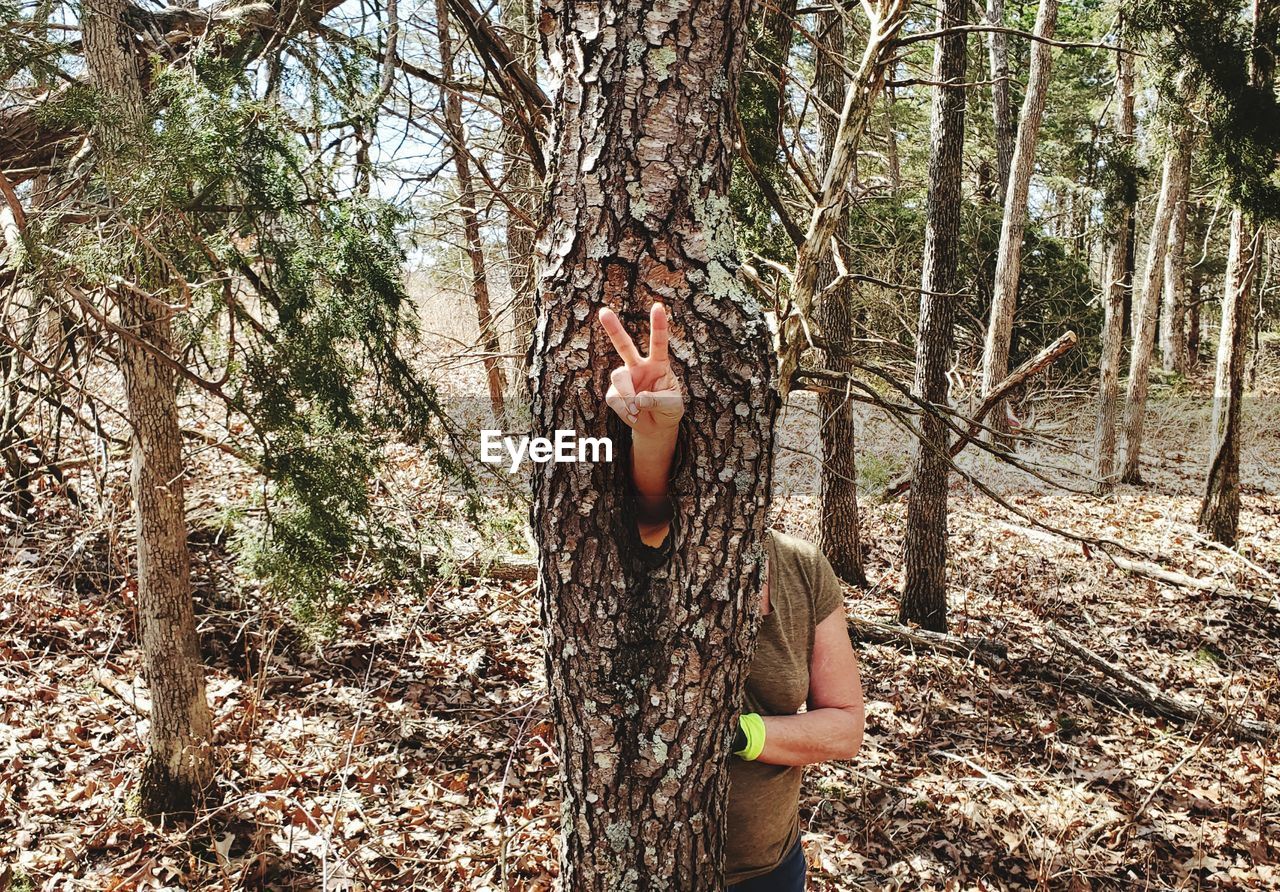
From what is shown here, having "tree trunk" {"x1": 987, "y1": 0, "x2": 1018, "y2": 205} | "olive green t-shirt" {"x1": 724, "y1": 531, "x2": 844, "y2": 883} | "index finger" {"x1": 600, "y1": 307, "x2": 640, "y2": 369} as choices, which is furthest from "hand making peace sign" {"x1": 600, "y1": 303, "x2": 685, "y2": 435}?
"tree trunk" {"x1": 987, "y1": 0, "x2": 1018, "y2": 205}

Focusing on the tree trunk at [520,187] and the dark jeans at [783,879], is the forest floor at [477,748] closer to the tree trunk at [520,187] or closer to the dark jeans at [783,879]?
the dark jeans at [783,879]

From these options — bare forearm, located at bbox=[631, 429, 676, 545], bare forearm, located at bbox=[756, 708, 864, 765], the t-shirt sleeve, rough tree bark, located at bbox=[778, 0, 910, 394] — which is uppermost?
rough tree bark, located at bbox=[778, 0, 910, 394]

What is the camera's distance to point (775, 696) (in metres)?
2.14

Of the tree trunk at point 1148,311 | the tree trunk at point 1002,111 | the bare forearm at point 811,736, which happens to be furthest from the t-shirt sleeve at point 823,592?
the tree trunk at point 1002,111

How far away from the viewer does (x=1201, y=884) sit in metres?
3.90

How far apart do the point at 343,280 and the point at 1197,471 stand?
1441 centimetres

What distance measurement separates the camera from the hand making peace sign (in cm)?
150

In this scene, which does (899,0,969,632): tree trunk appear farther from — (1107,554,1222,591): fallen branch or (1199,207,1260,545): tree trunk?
(1199,207,1260,545): tree trunk

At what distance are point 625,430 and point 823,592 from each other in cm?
91

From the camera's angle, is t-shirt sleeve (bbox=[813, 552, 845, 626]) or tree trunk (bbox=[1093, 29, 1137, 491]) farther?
tree trunk (bbox=[1093, 29, 1137, 491])

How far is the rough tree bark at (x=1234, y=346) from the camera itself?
8125 millimetres

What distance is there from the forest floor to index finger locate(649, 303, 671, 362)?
2057 millimetres

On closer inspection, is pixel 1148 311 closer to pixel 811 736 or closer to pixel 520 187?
pixel 520 187

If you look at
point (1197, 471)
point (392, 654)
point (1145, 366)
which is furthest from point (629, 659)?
point (1197, 471)
